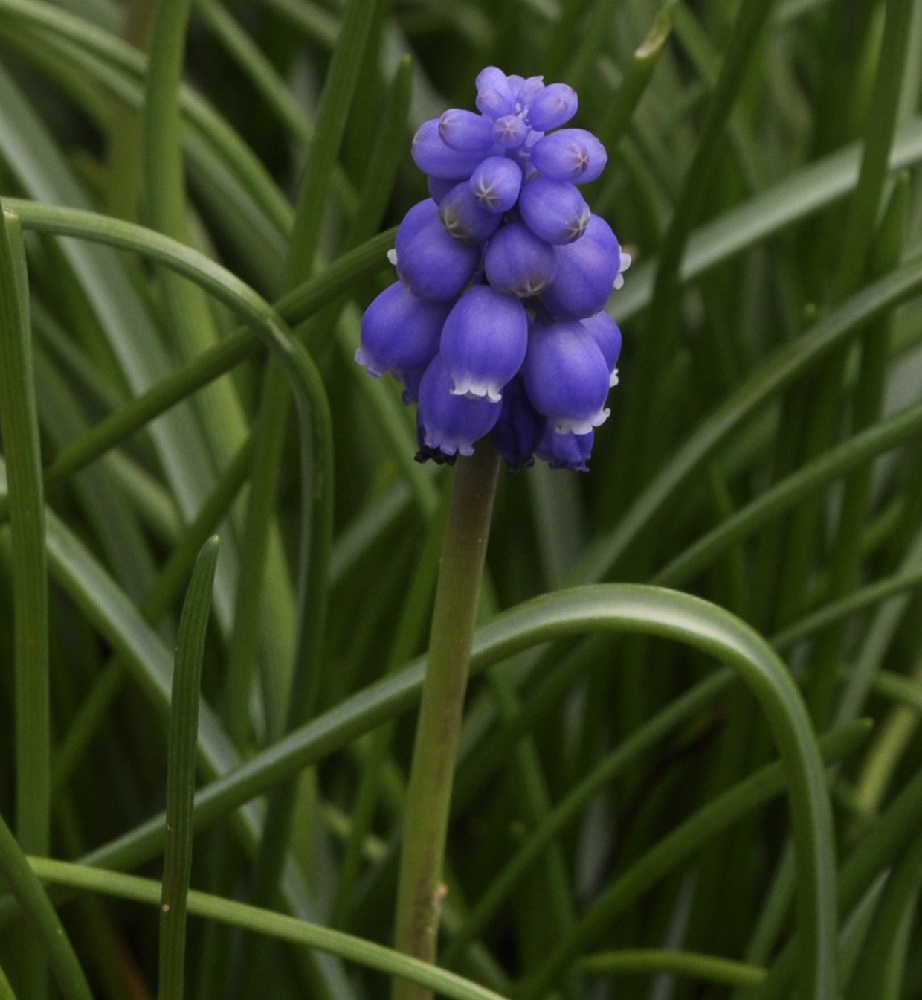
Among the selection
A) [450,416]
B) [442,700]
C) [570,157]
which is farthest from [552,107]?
[442,700]

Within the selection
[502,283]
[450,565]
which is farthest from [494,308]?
[450,565]

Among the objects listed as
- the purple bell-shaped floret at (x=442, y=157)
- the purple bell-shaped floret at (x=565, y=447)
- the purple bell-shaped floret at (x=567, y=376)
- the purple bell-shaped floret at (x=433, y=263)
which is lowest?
the purple bell-shaped floret at (x=565, y=447)

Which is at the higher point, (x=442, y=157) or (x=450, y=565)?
(x=442, y=157)

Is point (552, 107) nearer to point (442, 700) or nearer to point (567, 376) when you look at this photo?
point (567, 376)

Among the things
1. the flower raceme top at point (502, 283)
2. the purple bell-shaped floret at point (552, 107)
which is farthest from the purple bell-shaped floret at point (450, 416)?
the purple bell-shaped floret at point (552, 107)

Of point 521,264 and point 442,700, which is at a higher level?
point 521,264

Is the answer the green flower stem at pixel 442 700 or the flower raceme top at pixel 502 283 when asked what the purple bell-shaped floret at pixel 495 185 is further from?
the green flower stem at pixel 442 700

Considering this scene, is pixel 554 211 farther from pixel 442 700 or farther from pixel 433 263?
pixel 442 700
